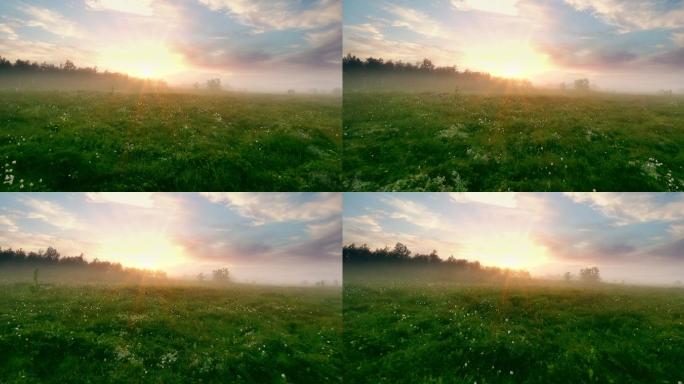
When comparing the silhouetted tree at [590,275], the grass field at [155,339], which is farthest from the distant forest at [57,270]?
the silhouetted tree at [590,275]

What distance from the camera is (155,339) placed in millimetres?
16688

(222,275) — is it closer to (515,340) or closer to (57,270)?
(57,270)

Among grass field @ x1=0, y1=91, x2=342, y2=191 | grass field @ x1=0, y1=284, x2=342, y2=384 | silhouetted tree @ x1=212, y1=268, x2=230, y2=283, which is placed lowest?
silhouetted tree @ x1=212, y1=268, x2=230, y2=283

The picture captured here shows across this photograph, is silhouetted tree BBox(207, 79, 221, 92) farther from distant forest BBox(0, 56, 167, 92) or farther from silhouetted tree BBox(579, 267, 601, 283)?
silhouetted tree BBox(579, 267, 601, 283)

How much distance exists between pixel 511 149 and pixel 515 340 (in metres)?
11.6

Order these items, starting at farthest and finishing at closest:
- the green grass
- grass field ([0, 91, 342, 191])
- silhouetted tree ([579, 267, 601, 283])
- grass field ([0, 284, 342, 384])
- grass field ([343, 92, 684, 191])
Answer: silhouetted tree ([579, 267, 601, 283]) → grass field ([343, 92, 684, 191]) → grass field ([0, 91, 342, 191]) → the green grass → grass field ([0, 284, 342, 384])

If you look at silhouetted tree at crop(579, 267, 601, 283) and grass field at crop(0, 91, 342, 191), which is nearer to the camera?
grass field at crop(0, 91, 342, 191)

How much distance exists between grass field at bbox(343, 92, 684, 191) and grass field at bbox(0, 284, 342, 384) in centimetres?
878

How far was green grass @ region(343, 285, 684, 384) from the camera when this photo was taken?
14836mm

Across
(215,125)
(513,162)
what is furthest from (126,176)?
(513,162)

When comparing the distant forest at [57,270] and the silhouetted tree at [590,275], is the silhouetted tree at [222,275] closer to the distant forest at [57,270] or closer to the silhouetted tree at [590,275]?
the distant forest at [57,270]

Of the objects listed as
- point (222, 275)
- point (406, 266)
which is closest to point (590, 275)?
point (406, 266)

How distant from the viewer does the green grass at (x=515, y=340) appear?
1484cm

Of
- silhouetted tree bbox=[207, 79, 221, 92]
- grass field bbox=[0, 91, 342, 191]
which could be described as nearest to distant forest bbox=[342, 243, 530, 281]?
grass field bbox=[0, 91, 342, 191]
